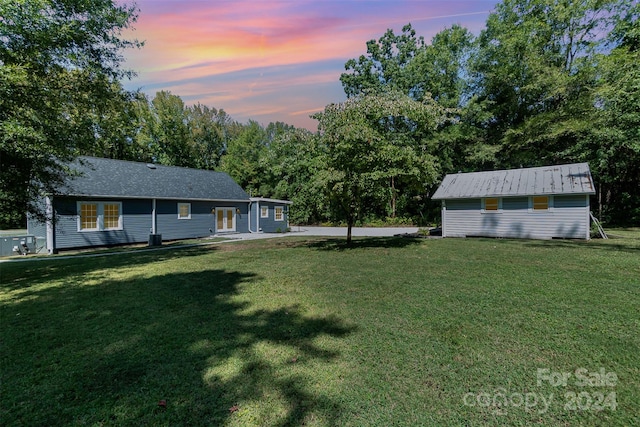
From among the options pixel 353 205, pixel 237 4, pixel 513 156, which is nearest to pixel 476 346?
pixel 237 4

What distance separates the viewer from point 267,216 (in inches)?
904

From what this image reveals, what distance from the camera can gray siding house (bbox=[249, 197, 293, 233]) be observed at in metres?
22.0

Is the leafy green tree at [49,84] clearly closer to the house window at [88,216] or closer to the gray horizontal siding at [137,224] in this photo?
the gray horizontal siding at [137,224]

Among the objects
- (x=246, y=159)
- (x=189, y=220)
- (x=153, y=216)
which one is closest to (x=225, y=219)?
(x=189, y=220)

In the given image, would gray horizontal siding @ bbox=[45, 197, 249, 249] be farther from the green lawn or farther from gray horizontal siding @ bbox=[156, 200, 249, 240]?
the green lawn

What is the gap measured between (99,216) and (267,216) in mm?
10719

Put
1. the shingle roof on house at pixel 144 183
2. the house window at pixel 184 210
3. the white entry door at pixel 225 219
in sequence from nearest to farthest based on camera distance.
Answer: the shingle roof on house at pixel 144 183 → the house window at pixel 184 210 → the white entry door at pixel 225 219

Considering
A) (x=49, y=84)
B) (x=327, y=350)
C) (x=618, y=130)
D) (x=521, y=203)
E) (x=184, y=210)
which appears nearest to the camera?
(x=327, y=350)

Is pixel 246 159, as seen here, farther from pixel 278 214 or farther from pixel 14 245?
pixel 14 245

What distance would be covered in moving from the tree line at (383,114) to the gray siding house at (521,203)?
2.58 metres

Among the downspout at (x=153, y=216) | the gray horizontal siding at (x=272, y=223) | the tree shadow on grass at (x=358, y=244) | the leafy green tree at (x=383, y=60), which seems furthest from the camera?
the leafy green tree at (x=383, y=60)

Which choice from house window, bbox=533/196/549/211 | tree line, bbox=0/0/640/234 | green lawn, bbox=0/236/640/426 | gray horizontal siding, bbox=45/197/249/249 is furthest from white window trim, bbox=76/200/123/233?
house window, bbox=533/196/549/211

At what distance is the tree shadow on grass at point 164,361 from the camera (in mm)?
2328

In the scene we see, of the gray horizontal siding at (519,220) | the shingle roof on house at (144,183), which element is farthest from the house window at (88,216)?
the gray horizontal siding at (519,220)
